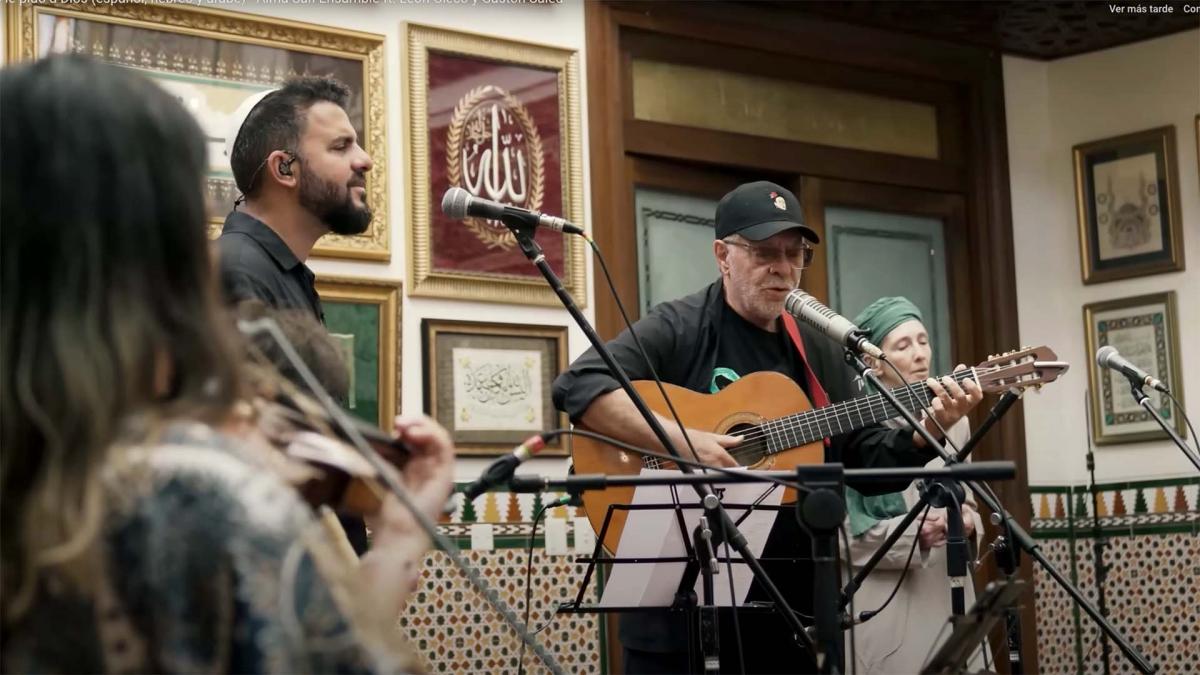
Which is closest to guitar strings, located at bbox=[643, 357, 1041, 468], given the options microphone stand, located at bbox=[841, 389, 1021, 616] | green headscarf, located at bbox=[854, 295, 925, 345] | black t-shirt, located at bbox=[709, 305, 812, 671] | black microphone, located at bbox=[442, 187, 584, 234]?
black t-shirt, located at bbox=[709, 305, 812, 671]

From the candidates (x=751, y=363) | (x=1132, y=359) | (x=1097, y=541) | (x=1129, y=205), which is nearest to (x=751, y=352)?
(x=751, y=363)

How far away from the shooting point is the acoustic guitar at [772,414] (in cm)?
386

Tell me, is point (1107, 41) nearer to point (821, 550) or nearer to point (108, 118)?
point (821, 550)

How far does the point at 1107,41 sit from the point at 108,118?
640cm

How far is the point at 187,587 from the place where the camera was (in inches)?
44.9

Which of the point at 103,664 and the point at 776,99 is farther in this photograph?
the point at 776,99

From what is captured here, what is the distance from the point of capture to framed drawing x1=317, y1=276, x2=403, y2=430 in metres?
5.02

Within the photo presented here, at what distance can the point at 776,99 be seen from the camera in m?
6.29

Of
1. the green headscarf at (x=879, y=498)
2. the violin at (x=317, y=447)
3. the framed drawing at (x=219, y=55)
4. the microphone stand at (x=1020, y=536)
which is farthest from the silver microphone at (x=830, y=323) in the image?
the framed drawing at (x=219, y=55)

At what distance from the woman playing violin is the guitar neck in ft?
8.81

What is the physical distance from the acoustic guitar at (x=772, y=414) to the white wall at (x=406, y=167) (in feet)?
4.39

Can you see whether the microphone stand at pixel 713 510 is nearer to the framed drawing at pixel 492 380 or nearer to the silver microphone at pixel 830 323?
the silver microphone at pixel 830 323

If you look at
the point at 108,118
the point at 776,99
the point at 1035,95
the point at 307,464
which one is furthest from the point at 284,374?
the point at 1035,95

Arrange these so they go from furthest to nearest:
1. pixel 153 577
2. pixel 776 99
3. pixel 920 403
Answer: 1. pixel 776 99
2. pixel 920 403
3. pixel 153 577
